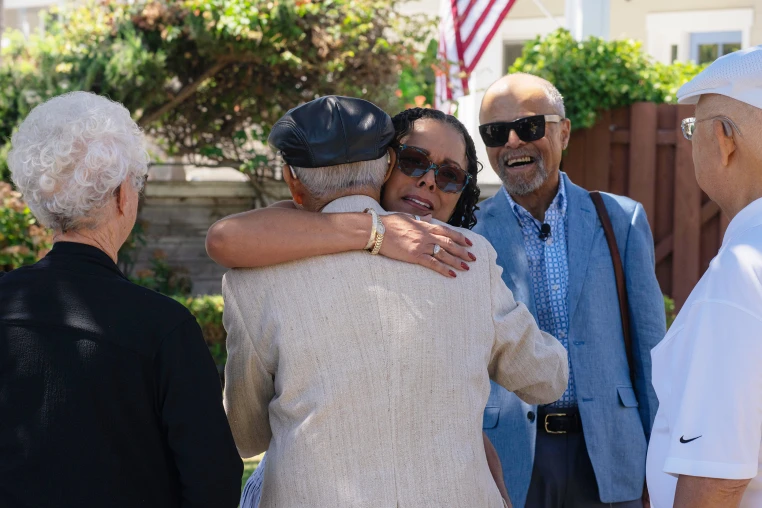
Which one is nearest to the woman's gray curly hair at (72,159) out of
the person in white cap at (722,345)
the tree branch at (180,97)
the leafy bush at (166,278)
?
the person in white cap at (722,345)

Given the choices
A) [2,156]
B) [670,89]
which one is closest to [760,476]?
[2,156]

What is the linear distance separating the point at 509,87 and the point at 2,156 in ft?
15.8

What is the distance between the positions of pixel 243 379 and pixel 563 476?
1405 millimetres

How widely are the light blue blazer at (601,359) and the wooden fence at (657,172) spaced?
16.2 ft

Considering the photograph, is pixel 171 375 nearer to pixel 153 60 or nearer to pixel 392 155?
pixel 392 155

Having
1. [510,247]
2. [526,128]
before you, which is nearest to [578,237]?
[510,247]

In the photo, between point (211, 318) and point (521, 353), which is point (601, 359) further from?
point (211, 318)

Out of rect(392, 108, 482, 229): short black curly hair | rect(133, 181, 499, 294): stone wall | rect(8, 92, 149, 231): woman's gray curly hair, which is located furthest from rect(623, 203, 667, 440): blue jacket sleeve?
rect(133, 181, 499, 294): stone wall

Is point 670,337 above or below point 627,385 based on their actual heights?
above

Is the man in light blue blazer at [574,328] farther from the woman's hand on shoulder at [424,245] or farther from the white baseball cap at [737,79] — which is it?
the white baseball cap at [737,79]

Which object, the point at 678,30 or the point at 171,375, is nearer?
the point at 171,375

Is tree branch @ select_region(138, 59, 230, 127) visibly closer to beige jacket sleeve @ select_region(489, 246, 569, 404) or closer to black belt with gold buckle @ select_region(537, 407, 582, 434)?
black belt with gold buckle @ select_region(537, 407, 582, 434)

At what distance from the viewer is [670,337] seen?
1.85 metres

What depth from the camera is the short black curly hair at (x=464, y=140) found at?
253 centimetres
